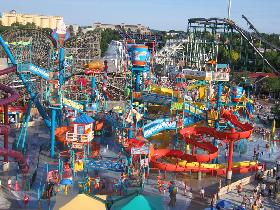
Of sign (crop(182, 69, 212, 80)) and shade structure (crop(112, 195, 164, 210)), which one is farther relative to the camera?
sign (crop(182, 69, 212, 80))

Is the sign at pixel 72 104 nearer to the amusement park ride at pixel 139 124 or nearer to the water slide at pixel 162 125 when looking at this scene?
the amusement park ride at pixel 139 124

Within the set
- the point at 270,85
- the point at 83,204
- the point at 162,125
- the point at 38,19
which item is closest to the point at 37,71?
the point at 162,125

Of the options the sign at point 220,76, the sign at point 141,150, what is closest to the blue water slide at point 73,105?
the sign at point 141,150

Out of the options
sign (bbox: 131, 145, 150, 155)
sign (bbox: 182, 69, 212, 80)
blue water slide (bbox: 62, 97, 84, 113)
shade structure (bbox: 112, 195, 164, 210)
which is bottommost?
shade structure (bbox: 112, 195, 164, 210)

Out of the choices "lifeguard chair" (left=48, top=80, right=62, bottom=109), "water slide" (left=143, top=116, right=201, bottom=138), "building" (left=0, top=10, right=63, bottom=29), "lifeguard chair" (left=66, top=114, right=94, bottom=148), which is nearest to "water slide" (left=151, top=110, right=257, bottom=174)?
"water slide" (left=143, top=116, right=201, bottom=138)

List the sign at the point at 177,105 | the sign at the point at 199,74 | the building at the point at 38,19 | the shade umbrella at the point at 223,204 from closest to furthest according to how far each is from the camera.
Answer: the shade umbrella at the point at 223,204 < the sign at the point at 199,74 < the sign at the point at 177,105 < the building at the point at 38,19

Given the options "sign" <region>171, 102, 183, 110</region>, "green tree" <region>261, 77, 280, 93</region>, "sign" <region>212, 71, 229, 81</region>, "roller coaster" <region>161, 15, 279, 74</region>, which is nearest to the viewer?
"sign" <region>212, 71, 229, 81</region>

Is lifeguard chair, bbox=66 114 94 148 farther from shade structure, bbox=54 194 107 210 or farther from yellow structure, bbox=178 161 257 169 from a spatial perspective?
shade structure, bbox=54 194 107 210

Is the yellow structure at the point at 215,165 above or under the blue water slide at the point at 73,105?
under
